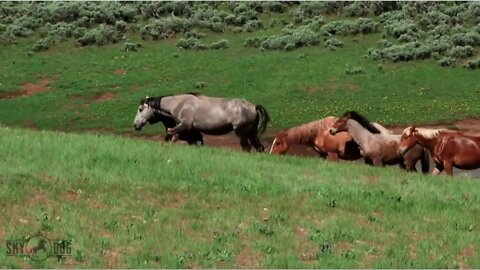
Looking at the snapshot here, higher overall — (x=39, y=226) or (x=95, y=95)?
(x=39, y=226)

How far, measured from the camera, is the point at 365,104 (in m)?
37.1

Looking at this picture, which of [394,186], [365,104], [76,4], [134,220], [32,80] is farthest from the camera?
[76,4]

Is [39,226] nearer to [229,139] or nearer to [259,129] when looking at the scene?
[259,129]

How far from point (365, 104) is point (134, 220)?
85.9 feet

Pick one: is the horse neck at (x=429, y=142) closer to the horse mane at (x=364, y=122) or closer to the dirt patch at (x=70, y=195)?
the horse mane at (x=364, y=122)

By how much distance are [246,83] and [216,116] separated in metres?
19.7

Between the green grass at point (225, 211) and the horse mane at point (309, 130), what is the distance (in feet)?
15.6

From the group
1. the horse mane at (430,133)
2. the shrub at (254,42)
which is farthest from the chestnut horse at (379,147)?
the shrub at (254,42)

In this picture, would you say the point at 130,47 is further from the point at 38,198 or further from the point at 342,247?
the point at 342,247

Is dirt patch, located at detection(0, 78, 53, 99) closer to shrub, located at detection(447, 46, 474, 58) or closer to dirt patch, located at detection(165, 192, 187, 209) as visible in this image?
shrub, located at detection(447, 46, 474, 58)

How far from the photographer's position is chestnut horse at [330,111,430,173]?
20938 mm

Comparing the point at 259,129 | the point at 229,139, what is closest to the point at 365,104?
the point at 229,139

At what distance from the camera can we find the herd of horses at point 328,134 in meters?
19.7

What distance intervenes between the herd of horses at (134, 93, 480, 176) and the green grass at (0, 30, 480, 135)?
445 inches
